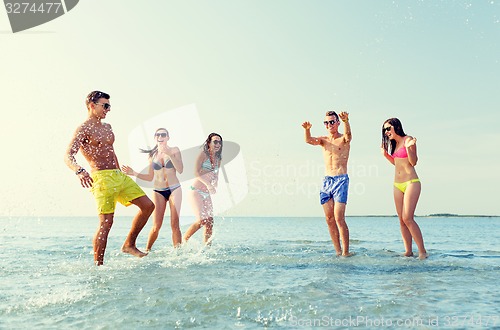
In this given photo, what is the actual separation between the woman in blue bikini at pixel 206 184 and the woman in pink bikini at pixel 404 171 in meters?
3.32

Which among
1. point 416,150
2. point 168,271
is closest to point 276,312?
point 168,271

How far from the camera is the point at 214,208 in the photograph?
953cm

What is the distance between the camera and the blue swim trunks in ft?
27.7

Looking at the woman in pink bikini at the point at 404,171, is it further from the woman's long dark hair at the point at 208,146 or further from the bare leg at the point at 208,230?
the bare leg at the point at 208,230

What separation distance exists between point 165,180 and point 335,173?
3390mm

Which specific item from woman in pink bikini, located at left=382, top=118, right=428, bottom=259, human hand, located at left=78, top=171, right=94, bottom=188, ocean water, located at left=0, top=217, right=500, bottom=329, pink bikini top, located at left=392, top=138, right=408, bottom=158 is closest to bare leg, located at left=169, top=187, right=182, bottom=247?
ocean water, located at left=0, top=217, right=500, bottom=329

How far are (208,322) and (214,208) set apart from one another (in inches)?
212

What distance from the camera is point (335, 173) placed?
8609 millimetres

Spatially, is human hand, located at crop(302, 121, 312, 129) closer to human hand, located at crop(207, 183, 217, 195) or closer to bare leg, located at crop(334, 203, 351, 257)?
bare leg, located at crop(334, 203, 351, 257)

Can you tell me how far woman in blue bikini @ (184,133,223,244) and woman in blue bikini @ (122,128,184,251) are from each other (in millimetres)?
329

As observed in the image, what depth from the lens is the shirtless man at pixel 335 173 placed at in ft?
27.7

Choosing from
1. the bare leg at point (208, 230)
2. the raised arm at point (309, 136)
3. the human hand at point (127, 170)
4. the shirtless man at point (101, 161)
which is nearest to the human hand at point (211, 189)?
the bare leg at point (208, 230)

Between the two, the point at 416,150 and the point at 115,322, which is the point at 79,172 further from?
the point at 416,150

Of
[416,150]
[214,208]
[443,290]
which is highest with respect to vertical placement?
[416,150]
